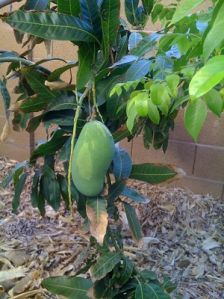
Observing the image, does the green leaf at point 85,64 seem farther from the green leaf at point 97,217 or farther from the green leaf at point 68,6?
the green leaf at point 97,217

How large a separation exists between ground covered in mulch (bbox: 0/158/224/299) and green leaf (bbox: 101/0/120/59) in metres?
0.73

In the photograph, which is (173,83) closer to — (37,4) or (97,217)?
(97,217)

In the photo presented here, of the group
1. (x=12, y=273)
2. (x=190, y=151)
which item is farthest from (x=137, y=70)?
(x=190, y=151)

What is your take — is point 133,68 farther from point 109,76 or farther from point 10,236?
point 10,236

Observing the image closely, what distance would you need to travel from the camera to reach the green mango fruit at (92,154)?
0.74 m

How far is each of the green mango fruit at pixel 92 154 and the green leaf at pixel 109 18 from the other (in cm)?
17

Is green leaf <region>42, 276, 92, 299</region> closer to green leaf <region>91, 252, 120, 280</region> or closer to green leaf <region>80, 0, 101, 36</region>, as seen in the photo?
green leaf <region>91, 252, 120, 280</region>

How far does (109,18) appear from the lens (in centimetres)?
77

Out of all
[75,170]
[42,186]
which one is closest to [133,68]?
[75,170]

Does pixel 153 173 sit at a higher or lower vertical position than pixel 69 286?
higher

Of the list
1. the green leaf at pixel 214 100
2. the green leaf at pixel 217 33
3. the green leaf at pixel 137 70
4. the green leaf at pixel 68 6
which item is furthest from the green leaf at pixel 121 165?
the green leaf at pixel 217 33

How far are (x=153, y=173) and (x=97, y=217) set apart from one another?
0.21 meters

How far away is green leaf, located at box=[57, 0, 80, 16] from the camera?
2.47 ft

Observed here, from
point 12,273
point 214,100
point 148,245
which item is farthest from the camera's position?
point 148,245
